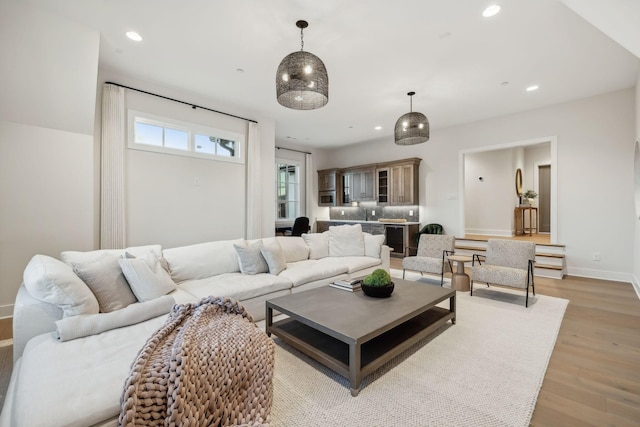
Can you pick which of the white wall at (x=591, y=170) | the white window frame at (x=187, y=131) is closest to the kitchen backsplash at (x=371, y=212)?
the white wall at (x=591, y=170)

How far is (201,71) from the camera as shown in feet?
12.7

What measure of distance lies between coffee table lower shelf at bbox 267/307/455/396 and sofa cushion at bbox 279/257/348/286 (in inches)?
26.8

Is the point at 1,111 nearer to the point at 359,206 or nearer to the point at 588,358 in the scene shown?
the point at 588,358

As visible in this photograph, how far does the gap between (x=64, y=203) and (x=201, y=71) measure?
92.2 inches

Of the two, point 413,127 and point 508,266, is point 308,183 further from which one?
point 508,266

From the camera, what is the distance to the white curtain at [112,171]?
3.73 m

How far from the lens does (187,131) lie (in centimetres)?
464

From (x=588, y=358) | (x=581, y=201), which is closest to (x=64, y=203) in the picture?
(x=588, y=358)

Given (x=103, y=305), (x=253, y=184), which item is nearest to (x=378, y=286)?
(x=103, y=305)

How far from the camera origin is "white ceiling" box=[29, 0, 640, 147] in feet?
8.72

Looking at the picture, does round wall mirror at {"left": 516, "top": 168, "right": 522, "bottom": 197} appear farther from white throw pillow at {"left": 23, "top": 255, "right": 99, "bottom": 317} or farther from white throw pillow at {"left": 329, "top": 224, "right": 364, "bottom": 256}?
white throw pillow at {"left": 23, "top": 255, "right": 99, "bottom": 317}

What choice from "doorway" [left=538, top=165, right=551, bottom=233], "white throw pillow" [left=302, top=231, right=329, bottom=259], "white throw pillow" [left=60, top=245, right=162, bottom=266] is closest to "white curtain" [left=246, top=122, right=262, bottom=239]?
"white throw pillow" [left=302, top=231, right=329, bottom=259]

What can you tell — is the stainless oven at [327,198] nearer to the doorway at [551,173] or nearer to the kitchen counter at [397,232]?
the kitchen counter at [397,232]

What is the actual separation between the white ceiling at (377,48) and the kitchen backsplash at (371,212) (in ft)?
9.14
